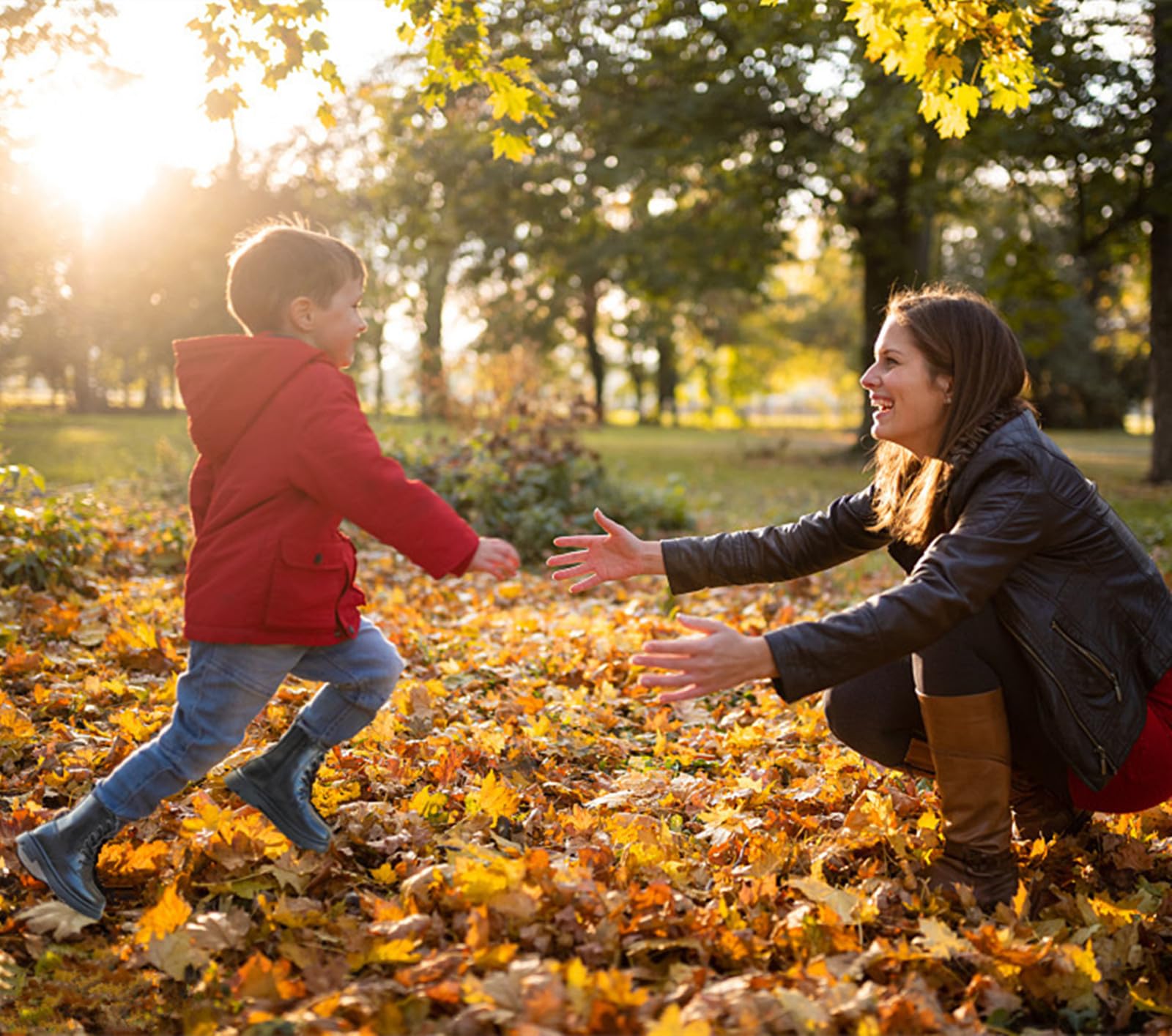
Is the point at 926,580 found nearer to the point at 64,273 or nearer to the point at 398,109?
the point at 398,109

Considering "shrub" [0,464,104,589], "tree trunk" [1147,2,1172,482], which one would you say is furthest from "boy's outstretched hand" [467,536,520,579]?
"tree trunk" [1147,2,1172,482]

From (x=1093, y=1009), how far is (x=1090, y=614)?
A: 36.4 inches

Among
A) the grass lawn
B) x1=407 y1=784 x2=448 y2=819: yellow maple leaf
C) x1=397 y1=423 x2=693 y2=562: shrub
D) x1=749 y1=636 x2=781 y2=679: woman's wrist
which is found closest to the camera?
x1=749 y1=636 x2=781 y2=679: woman's wrist

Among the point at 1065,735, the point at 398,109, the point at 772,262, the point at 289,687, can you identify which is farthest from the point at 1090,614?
the point at 772,262

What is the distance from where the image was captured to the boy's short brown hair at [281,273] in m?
2.76

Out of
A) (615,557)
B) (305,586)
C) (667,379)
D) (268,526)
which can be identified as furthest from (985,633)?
(667,379)

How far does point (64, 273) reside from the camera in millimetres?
30500

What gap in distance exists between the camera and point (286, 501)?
2.63 m

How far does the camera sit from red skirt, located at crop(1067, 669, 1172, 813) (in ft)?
9.08

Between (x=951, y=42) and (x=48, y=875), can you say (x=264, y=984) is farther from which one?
(x=951, y=42)

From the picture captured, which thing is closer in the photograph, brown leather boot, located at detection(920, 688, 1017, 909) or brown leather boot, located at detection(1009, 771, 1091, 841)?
brown leather boot, located at detection(920, 688, 1017, 909)

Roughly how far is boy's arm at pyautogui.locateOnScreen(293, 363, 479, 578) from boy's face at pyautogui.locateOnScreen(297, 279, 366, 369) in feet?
0.85

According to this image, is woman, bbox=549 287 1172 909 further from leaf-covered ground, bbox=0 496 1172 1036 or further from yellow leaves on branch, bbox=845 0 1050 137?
yellow leaves on branch, bbox=845 0 1050 137

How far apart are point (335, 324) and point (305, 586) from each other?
72cm
